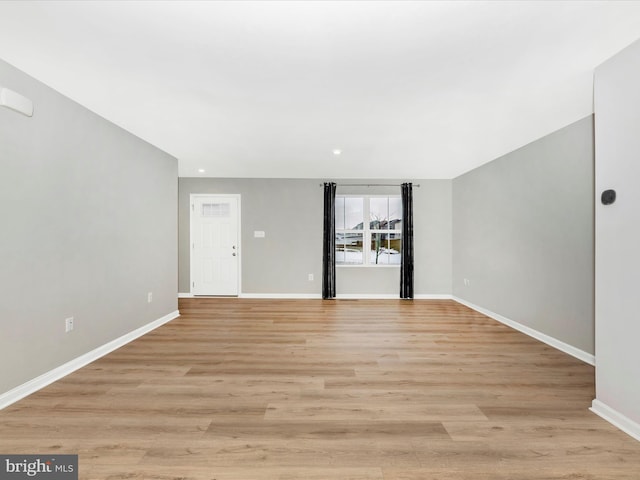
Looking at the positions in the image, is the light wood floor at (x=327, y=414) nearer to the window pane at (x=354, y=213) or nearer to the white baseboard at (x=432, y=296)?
the white baseboard at (x=432, y=296)

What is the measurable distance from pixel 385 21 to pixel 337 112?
114 cm

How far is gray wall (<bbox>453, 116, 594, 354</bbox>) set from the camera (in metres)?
2.91

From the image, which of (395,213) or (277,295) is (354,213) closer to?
(395,213)

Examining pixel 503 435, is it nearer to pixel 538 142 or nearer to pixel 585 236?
pixel 585 236

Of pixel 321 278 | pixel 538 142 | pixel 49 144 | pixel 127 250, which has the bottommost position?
pixel 321 278

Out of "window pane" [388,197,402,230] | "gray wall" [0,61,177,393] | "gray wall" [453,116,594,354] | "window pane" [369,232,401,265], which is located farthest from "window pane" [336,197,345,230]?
"gray wall" [0,61,177,393]

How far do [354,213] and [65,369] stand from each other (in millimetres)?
4821

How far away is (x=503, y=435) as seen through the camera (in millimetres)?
1753

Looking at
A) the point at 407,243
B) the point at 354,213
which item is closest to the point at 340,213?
the point at 354,213

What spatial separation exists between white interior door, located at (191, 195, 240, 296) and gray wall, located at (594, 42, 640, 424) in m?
5.24

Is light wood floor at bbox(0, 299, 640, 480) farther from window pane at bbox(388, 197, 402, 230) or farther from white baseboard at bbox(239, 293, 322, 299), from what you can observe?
window pane at bbox(388, 197, 402, 230)

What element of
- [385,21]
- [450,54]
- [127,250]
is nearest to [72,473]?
[127,250]

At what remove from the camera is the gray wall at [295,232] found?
5.73 metres

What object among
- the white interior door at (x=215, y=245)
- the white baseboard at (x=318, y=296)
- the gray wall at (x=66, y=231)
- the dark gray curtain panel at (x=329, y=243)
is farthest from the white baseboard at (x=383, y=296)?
the gray wall at (x=66, y=231)
